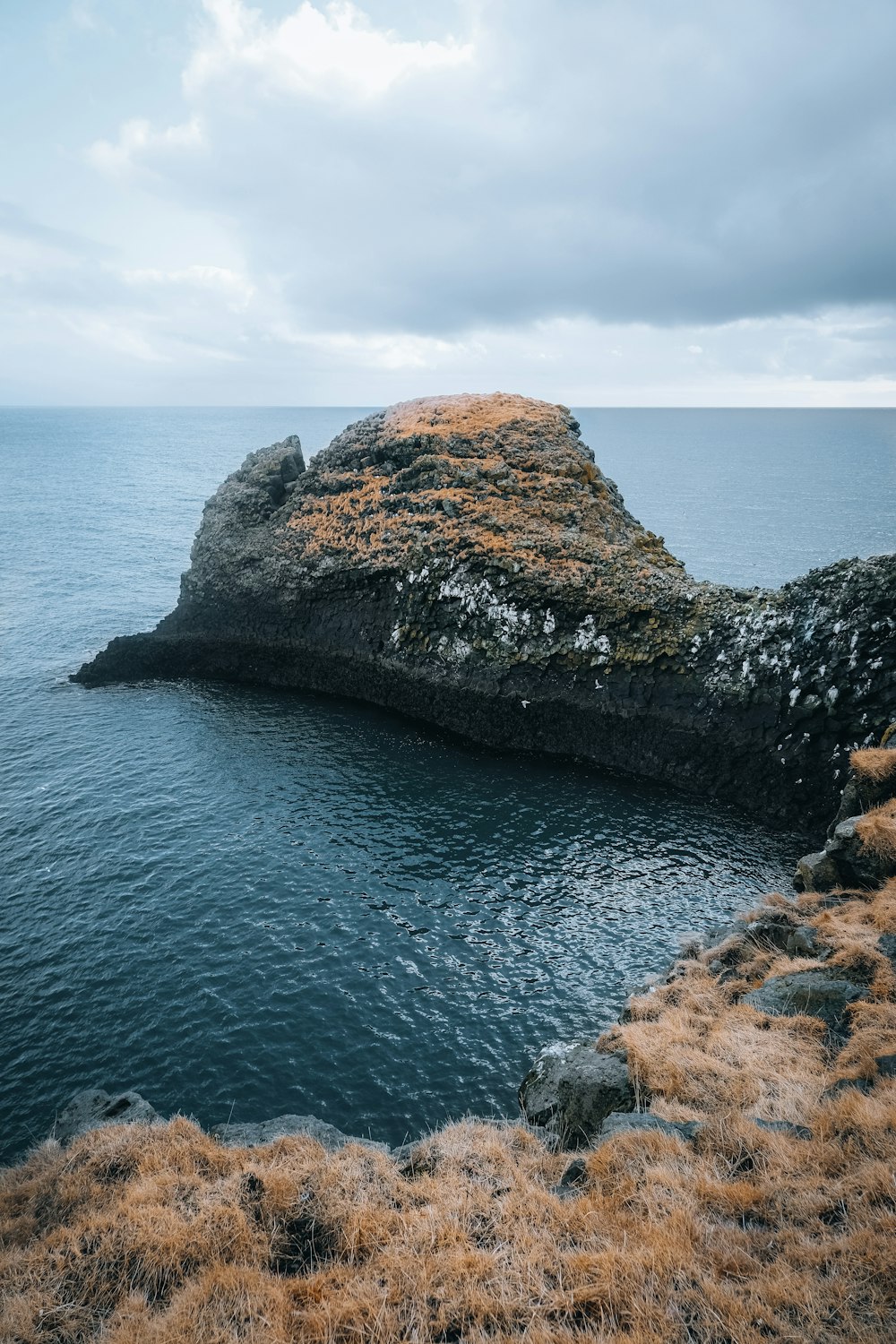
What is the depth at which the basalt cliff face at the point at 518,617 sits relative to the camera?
124ft

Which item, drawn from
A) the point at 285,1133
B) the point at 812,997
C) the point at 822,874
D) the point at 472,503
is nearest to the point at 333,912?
the point at 285,1133

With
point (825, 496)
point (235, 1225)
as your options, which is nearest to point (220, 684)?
point (235, 1225)

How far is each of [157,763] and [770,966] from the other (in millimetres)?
33118

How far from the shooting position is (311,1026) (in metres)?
24.0

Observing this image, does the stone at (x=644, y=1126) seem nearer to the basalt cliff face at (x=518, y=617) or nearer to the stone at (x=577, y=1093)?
the stone at (x=577, y=1093)

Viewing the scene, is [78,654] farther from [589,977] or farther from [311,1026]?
[589,977]

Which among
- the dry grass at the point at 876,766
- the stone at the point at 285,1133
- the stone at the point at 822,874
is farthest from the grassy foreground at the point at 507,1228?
the dry grass at the point at 876,766

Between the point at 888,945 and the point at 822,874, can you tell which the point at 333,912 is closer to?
the point at 822,874

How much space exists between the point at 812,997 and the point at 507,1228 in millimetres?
10439

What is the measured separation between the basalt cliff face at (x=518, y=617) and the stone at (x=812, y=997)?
18.2 metres

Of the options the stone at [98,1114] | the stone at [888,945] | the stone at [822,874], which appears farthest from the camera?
the stone at [822,874]

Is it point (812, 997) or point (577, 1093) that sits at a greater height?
point (812, 997)

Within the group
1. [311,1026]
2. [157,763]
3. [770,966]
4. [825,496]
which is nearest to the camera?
[770,966]

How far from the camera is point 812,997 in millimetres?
19125
